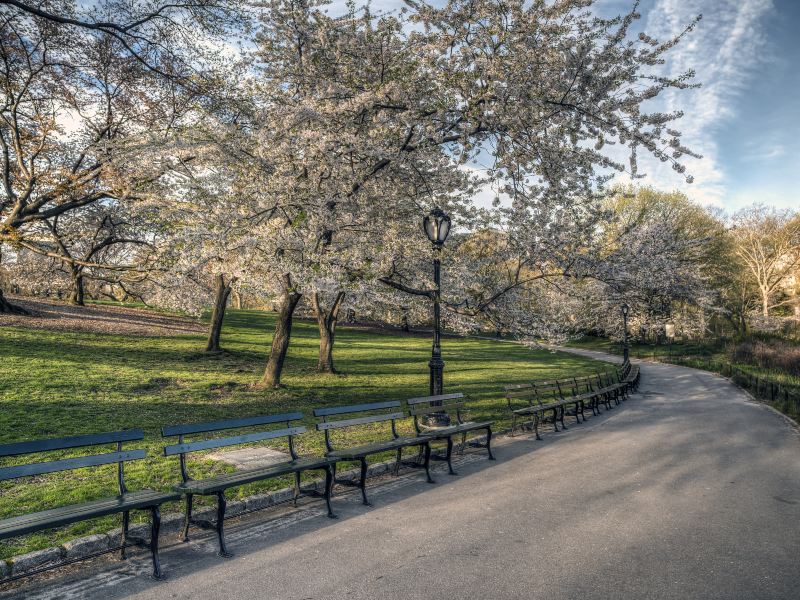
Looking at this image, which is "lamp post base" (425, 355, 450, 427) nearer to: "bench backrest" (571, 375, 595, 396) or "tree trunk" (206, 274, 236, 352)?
"bench backrest" (571, 375, 595, 396)

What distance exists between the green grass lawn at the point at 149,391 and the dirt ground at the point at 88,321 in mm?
1211

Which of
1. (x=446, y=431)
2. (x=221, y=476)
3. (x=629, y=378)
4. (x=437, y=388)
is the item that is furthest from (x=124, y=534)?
(x=629, y=378)

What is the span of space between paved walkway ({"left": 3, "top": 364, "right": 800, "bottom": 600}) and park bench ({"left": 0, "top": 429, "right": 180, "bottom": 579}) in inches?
11.3

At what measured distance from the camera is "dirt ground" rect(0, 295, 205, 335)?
60.8 ft

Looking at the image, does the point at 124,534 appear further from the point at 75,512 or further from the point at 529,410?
the point at 529,410

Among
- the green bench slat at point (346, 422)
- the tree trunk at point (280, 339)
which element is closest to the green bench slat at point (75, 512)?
the green bench slat at point (346, 422)

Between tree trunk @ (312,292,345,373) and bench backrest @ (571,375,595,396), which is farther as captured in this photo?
tree trunk @ (312,292,345,373)

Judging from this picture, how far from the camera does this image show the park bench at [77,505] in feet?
12.2

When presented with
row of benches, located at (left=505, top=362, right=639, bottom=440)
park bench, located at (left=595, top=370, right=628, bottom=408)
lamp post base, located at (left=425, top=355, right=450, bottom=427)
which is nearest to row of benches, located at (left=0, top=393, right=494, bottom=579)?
lamp post base, located at (left=425, top=355, right=450, bottom=427)

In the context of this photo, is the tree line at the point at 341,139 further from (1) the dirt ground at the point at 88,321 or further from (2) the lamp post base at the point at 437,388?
(1) the dirt ground at the point at 88,321

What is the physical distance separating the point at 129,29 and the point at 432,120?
21.5 ft


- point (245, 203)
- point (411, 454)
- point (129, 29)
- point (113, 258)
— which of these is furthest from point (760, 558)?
point (113, 258)

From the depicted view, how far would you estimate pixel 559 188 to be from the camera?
10.9m

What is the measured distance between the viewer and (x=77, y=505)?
4227mm
